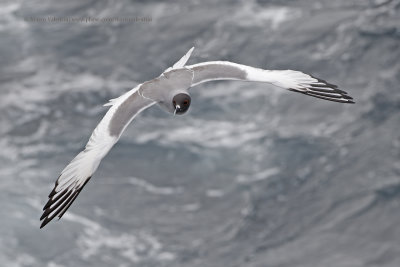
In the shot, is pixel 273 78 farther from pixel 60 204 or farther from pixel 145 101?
pixel 60 204

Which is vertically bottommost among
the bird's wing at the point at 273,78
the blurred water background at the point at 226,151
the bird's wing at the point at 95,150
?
the bird's wing at the point at 95,150

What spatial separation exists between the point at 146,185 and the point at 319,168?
581 inches

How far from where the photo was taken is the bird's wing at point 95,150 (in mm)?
32406

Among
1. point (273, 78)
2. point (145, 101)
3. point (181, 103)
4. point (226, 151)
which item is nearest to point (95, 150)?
point (145, 101)

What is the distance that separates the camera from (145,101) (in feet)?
110

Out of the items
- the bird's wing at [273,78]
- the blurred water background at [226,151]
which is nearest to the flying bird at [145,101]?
the bird's wing at [273,78]

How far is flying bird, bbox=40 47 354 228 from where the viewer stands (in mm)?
32219

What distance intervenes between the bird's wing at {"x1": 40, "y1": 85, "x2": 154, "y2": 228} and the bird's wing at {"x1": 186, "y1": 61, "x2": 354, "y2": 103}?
7.82 feet

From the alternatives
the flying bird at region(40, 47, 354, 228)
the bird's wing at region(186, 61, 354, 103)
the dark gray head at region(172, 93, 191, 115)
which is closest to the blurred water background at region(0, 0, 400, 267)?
the bird's wing at region(186, 61, 354, 103)

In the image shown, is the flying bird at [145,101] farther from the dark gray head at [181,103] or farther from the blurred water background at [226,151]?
the blurred water background at [226,151]

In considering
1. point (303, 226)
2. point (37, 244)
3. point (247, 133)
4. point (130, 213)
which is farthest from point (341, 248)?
point (37, 244)

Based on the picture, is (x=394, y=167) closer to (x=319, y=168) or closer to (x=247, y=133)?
(x=319, y=168)

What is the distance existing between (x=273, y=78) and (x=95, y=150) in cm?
689

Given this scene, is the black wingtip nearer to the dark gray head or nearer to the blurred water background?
the dark gray head
